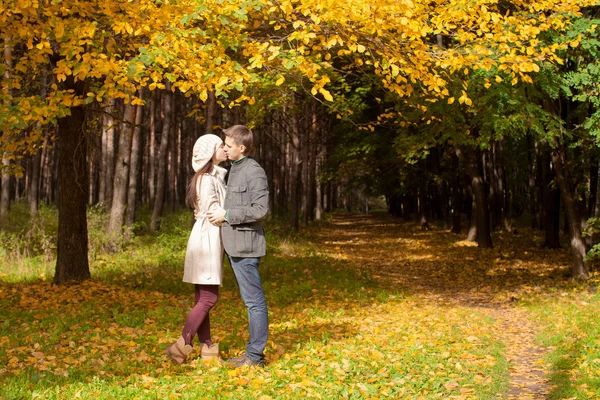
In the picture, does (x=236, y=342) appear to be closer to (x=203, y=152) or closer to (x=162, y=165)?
(x=203, y=152)

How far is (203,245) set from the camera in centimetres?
673

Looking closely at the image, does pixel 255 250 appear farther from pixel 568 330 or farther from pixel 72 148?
pixel 72 148

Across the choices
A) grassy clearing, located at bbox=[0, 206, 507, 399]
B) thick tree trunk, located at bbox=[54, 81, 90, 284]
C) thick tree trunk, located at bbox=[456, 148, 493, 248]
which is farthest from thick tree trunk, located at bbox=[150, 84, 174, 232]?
thick tree trunk, located at bbox=[54, 81, 90, 284]

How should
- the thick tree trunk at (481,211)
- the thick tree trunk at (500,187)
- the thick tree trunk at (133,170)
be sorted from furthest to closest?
the thick tree trunk at (500,187) → the thick tree trunk at (481,211) → the thick tree trunk at (133,170)

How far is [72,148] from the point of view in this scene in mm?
11617

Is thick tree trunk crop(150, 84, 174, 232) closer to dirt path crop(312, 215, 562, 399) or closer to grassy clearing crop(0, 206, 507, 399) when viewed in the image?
dirt path crop(312, 215, 562, 399)

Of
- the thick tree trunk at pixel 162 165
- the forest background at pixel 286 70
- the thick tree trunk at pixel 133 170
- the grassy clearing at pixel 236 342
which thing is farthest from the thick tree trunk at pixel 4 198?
the grassy clearing at pixel 236 342

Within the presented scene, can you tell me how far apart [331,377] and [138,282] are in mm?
6864

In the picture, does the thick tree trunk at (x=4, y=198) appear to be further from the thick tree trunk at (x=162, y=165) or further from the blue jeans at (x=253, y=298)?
the blue jeans at (x=253, y=298)

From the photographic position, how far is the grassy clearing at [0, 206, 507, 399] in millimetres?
6184

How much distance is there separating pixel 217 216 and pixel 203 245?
362mm

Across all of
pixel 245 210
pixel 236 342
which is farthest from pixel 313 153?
pixel 245 210

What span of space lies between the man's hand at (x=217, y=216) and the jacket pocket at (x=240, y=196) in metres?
0.18

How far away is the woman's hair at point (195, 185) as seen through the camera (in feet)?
22.1
